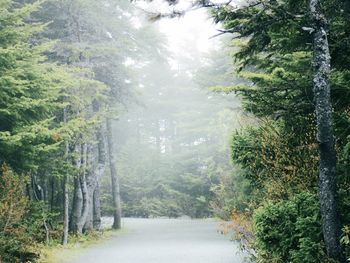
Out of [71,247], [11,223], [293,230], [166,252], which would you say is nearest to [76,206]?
[71,247]

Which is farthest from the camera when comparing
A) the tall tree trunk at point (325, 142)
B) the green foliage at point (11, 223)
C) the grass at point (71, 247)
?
the grass at point (71, 247)

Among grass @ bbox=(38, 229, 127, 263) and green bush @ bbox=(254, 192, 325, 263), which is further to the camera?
grass @ bbox=(38, 229, 127, 263)

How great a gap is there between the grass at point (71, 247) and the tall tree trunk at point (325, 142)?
8285 mm

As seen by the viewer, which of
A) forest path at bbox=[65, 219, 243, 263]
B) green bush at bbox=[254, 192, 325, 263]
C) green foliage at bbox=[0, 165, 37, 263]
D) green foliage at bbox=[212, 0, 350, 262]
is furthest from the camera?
forest path at bbox=[65, 219, 243, 263]

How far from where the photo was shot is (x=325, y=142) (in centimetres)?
657

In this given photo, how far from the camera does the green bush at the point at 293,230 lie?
21.9 feet

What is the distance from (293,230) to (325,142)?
167 centimetres

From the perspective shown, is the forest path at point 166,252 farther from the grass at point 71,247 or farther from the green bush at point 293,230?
the green bush at point 293,230

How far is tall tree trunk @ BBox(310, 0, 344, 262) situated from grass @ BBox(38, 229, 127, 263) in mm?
8285

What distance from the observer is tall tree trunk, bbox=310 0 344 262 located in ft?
20.9

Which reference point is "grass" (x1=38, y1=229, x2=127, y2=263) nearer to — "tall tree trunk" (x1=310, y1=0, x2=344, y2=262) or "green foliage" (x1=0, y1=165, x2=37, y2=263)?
"green foliage" (x1=0, y1=165, x2=37, y2=263)

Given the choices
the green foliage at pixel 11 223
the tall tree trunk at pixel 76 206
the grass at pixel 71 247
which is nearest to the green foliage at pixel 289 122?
the green foliage at pixel 11 223

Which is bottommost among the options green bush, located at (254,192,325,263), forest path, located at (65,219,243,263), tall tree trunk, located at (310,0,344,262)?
forest path, located at (65,219,243,263)

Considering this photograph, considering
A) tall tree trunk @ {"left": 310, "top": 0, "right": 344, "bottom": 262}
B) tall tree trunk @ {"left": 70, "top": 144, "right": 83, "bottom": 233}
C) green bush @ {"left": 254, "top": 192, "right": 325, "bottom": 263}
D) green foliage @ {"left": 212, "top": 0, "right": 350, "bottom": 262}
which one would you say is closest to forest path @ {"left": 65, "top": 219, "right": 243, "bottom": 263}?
tall tree trunk @ {"left": 70, "top": 144, "right": 83, "bottom": 233}
